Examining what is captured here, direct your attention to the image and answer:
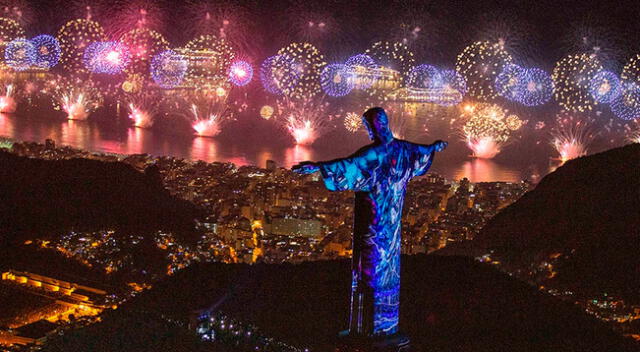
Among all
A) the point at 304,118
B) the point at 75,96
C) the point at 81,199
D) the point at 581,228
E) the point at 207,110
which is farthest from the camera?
the point at 75,96

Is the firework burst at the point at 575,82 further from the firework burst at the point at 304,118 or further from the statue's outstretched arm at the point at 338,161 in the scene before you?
the statue's outstretched arm at the point at 338,161

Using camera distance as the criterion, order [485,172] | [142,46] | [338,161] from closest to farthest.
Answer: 1. [338,161]
2. [485,172]
3. [142,46]

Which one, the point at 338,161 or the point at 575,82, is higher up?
the point at 575,82

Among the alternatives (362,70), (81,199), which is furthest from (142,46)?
(81,199)

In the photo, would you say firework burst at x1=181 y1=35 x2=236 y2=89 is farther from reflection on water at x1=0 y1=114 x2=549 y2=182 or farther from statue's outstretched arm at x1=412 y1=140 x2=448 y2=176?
statue's outstretched arm at x1=412 y1=140 x2=448 y2=176

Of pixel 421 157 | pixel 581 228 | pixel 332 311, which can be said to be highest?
Result: pixel 421 157

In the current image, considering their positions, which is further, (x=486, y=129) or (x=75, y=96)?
(x=75, y=96)

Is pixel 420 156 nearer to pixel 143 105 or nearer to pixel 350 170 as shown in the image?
pixel 350 170

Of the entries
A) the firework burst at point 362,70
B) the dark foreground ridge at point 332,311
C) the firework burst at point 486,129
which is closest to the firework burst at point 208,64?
the firework burst at point 362,70

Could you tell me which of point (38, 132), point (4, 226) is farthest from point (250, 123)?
point (4, 226)
